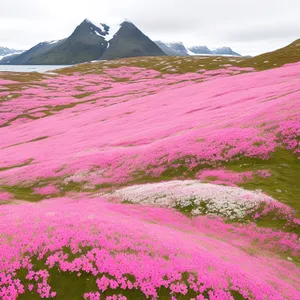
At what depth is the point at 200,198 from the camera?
2411 centimetres

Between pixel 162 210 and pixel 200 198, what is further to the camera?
pixel 200 198

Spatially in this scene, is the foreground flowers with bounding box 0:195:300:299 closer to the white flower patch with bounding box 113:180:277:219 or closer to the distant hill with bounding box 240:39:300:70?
the white flower patch with bounding box 113:180:277:219

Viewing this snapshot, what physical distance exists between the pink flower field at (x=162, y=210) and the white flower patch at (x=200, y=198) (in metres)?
0.10

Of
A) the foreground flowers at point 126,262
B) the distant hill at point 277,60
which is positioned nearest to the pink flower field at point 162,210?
the foreground flowers at point 126,262

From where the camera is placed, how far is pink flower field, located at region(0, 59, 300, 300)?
12.1 m

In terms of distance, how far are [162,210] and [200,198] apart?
3399 mm

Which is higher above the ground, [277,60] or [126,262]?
[277,60]

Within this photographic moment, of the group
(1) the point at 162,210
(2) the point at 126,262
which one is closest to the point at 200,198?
(1) the point at 162,210

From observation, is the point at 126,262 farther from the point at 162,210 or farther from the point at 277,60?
the point at 277,60

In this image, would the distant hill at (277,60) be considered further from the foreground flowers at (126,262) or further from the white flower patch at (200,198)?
the foreground flowers at (126,262)

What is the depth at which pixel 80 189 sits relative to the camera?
107 feet

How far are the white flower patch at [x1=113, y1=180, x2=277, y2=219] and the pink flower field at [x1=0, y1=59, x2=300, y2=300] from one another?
0.10 meters

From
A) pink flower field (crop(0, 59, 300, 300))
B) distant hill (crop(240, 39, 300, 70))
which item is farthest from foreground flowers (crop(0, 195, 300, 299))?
distant hill (crop(240, 39, 300, 70))

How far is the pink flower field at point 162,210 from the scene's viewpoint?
12133mm
